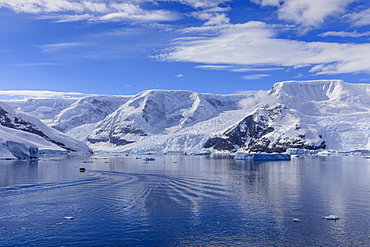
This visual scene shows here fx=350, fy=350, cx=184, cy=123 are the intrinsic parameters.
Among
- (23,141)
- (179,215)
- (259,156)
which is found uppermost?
(23,141)

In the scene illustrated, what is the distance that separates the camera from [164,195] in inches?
1512

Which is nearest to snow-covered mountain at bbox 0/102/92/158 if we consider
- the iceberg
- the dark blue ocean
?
the iceberg

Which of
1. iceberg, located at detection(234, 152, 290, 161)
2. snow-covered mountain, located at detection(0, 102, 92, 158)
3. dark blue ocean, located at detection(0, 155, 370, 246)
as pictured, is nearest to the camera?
dark blue ocean, located at detection(0, 155, 370, 246)

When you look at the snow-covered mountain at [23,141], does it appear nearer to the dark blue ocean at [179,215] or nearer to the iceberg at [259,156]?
the iceberg at [259,156]

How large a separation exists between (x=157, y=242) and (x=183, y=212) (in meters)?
7.96

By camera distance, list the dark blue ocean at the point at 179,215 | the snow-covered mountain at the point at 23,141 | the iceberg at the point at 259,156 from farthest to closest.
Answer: the iceberg at the point at 259,156 → the snow-covered mountain at the point at 23,141 → the dark blue ocean at the point at 179,215

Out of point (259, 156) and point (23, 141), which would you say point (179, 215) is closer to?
point (259, 156)

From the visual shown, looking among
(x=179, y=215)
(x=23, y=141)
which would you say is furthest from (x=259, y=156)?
(x=179, y=215)

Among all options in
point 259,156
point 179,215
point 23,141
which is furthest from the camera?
point 23,141

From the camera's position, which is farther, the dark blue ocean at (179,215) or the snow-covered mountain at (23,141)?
the snow-covered mountain at (23,141)

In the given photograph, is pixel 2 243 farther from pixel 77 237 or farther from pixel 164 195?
pixel 164 195

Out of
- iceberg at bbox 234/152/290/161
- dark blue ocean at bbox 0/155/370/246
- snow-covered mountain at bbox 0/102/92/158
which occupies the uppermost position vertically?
snow-covered mountain at bbox 0/102/92/158

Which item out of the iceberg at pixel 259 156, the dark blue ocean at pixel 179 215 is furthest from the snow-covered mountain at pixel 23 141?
the dark blue ocean at pixel 179 215

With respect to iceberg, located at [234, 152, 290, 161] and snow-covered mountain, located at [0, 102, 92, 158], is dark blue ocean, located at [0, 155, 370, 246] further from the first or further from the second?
iceberg, located at [234, 152, 290, 161]
